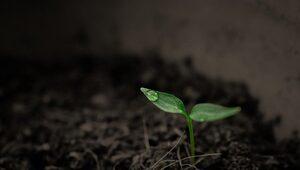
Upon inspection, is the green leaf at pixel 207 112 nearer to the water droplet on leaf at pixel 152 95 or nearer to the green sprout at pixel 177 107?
the green sprout at pixel 177 107

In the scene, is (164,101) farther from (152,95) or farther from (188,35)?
(188,35)

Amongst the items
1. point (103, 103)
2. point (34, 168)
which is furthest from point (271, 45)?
point (34, 168)

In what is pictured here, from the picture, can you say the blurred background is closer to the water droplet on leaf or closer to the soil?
the soil

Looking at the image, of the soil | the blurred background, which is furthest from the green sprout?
the blurred background

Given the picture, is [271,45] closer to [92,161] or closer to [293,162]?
[293,162]

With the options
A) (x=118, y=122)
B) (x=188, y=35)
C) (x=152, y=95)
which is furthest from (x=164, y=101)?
(x=188, y=35)

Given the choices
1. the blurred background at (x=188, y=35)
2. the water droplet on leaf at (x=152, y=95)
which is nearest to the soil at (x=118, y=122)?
the blurred background at (x=188, y=35)
